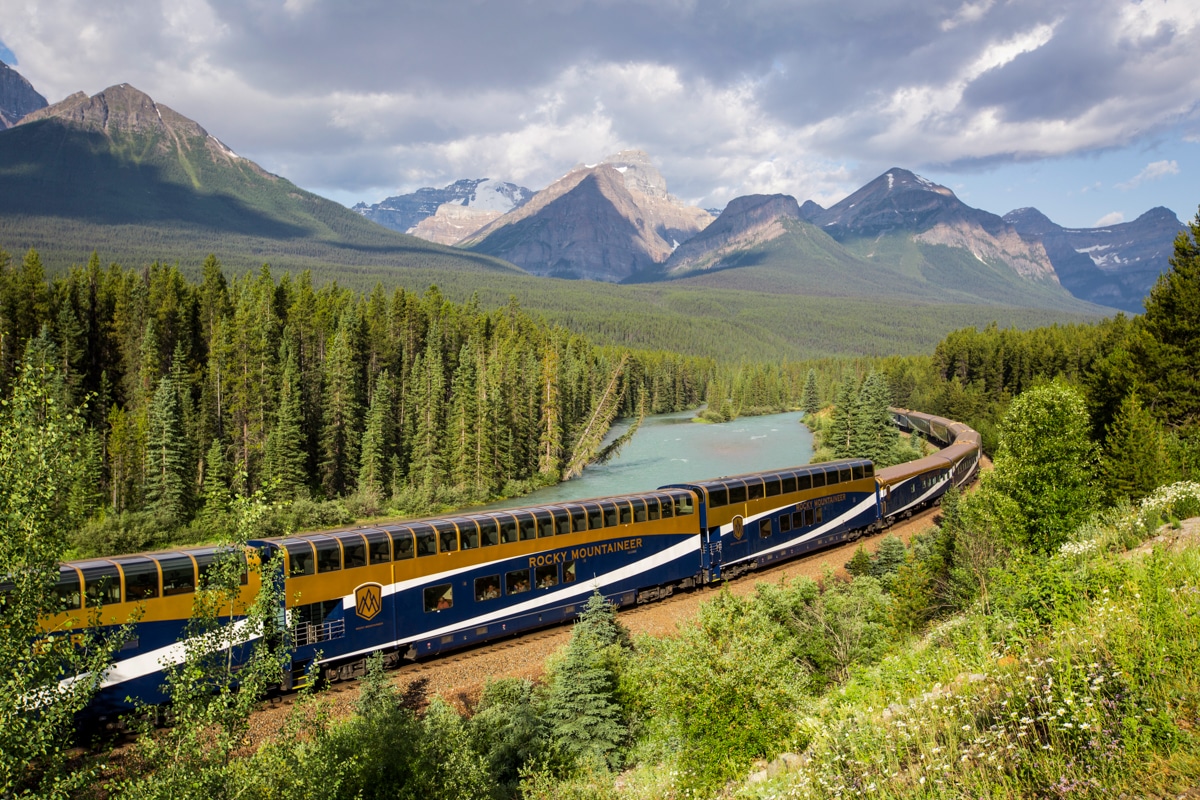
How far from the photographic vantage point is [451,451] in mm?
62906

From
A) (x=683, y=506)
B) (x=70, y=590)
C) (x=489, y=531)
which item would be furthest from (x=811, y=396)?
(x=70, y=590)

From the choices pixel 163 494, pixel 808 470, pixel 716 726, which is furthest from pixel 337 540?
pixel 163 494

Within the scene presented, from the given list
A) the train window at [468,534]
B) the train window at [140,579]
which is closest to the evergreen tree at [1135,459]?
the train window at [468,534]

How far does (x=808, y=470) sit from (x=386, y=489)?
41.0 meters

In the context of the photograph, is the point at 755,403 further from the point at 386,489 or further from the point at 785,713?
the point at 785,713

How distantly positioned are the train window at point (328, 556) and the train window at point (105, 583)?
15.5ft

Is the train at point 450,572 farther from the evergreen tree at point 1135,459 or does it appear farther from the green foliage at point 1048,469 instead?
the evergreen tree at point 1135,459

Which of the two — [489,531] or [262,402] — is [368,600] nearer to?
[489,531]

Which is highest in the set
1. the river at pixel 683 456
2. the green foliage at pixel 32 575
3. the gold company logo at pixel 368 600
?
the green foliage at pixel 32 575

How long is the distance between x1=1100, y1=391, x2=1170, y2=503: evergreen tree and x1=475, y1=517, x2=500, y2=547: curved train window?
23.9m

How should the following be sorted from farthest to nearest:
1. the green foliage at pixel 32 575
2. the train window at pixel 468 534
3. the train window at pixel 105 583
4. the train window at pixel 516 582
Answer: the train window at pixel 516 582 < the train window at pixel 468 534 < the train window at pixel 105 583 < the green foliage at pixel 32 575

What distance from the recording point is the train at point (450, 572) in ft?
55.0

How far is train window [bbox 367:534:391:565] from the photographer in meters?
20.6

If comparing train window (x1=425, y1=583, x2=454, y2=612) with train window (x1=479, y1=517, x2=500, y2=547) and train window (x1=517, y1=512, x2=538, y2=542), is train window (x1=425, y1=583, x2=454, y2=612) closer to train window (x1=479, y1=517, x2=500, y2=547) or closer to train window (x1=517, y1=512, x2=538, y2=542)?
train window (x1=479, y1=517, x2=500, y2=547)
